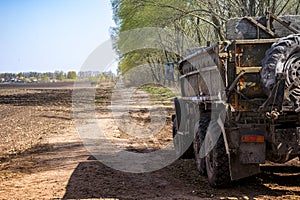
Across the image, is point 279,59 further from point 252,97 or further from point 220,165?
point 220,165

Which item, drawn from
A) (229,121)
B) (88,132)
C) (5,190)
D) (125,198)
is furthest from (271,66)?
(88,132)

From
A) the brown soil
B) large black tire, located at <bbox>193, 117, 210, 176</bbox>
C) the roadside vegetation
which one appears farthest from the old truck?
the roadside vegetation

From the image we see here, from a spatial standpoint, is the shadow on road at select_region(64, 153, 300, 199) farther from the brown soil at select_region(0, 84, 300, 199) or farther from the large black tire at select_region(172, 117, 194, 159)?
the large black tire at select_region(172, 117, 194, 159)

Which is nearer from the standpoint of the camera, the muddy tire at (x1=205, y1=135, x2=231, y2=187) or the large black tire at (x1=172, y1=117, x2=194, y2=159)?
the muddy tire at (x1=205, y1=135, x2=231, y2=187)

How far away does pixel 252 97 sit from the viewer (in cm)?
743

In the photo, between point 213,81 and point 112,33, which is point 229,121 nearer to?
point 213,81

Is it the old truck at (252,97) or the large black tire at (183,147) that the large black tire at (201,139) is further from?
the large black tire at (183,147)

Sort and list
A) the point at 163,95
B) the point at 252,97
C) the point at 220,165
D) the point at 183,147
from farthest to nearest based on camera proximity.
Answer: the point at 163,95
the point at 183,147
the point at 220,165
the point at 252,97

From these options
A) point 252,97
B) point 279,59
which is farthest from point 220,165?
point 279,59

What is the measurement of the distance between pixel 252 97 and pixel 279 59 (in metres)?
0.78

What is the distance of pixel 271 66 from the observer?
22.7ft

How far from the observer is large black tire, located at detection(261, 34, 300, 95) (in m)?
6.89

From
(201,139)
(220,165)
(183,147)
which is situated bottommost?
(183,147)

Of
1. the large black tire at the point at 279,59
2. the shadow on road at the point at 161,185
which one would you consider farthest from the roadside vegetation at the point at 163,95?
the large black tire at the point at 279,59
